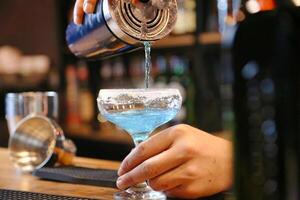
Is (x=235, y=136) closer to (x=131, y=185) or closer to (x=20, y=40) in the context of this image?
(x=131, y=185)

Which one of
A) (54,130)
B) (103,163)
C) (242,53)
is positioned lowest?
(103,163)

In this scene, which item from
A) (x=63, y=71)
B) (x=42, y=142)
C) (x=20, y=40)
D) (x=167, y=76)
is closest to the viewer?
(x=42, y=142)

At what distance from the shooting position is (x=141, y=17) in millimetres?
1098

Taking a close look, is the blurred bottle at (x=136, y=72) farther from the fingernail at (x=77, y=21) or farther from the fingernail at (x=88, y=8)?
the fingernail at (x=88, y=8)

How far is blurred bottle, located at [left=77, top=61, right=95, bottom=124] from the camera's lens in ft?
11.6

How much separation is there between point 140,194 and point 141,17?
32 cm

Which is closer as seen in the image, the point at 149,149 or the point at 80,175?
the point at 149,149

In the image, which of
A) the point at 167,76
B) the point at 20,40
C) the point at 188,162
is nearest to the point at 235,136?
the point at 188,162

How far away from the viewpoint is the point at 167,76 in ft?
10.1

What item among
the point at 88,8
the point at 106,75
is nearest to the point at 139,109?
the point at 88,8

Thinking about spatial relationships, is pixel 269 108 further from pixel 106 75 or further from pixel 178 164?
pixel 106 75

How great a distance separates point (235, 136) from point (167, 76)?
2468 millimetres

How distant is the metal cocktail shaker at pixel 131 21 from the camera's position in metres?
1.09

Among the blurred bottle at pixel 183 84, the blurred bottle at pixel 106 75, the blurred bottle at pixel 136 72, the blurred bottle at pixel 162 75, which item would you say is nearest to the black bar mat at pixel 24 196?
the blurred bottle at pixel 183 84
